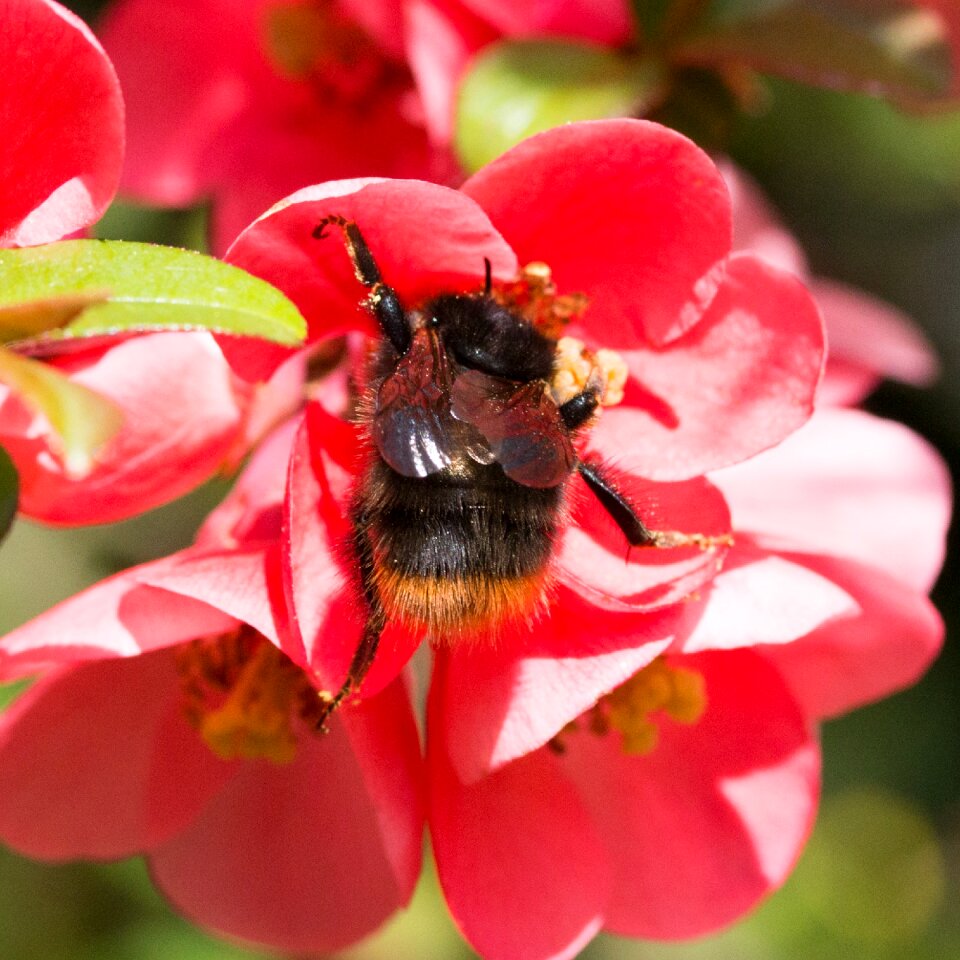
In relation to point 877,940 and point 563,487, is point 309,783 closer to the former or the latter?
point 563,487

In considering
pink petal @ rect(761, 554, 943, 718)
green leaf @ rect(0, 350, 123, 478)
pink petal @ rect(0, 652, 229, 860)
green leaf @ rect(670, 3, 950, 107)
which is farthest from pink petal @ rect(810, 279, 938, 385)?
green leaf @ rect(0, 350, 123, 478)

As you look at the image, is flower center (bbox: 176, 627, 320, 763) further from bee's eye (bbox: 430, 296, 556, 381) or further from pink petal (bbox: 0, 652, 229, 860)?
bee's eye (bbox: 430, 296, 556, 381)

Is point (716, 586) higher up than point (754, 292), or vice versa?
point (754, 292)

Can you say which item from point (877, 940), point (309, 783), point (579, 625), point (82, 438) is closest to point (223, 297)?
point (82, 438)

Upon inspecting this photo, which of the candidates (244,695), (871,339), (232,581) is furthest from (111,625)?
(871,339)

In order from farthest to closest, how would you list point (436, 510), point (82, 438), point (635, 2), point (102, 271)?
1. point (635, 2)
2. point (436, 510)
3. point (102, 271)
4. point (82, 438)

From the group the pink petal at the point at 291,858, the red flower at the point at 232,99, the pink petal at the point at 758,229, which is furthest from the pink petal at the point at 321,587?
the pink petal at the point at 758,229

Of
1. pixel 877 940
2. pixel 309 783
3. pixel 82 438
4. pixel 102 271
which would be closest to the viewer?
pixel 82 438
